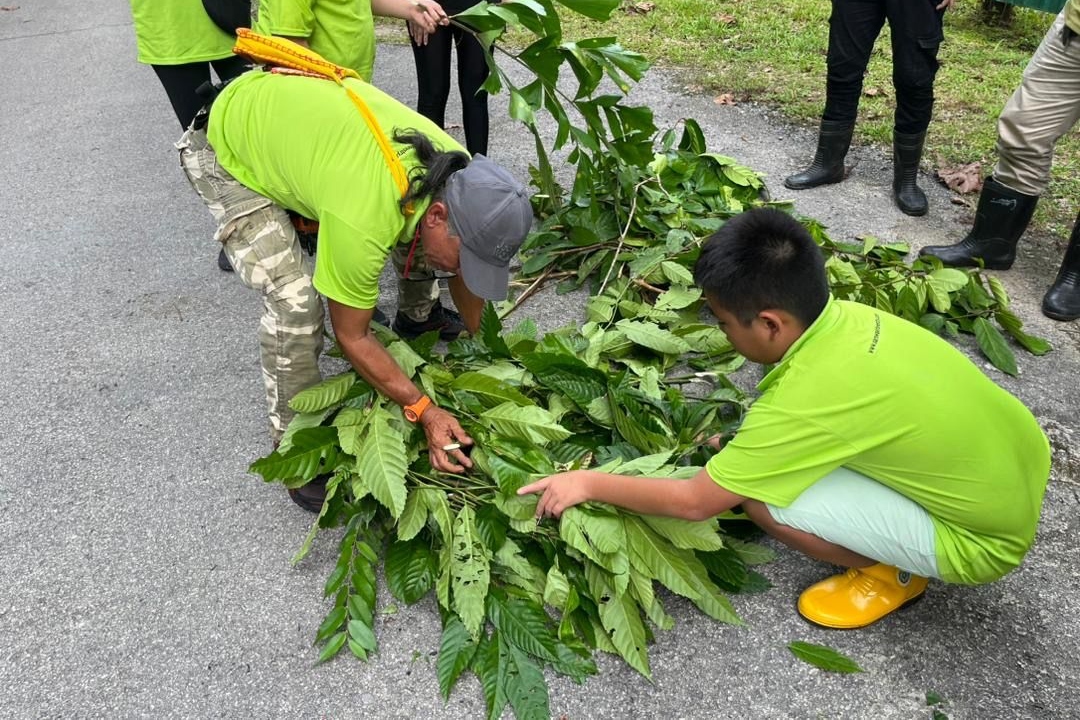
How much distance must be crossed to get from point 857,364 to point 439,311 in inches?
71.1

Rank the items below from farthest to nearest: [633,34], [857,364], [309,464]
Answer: [633,34]
[309,464]
[857,364]

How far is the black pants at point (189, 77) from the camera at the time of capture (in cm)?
310

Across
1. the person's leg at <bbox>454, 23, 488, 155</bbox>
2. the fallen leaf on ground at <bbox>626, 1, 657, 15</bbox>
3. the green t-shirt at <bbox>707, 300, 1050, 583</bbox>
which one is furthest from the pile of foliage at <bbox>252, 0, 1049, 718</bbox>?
the fallen leaf on ground at <bbox>626, 1, 657, 15</bbox>

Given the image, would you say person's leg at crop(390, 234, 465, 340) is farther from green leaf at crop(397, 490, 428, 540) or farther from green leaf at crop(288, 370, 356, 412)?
green leaf at crop(397, 490, 428, 540)

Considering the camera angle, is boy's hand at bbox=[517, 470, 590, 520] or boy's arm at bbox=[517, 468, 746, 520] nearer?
boy's arm at bbox=[517, 468, 746, 520]

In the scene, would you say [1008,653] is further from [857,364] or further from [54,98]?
[54,98]

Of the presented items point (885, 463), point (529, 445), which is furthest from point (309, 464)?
point (885, 463)

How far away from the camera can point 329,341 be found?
10.6ft

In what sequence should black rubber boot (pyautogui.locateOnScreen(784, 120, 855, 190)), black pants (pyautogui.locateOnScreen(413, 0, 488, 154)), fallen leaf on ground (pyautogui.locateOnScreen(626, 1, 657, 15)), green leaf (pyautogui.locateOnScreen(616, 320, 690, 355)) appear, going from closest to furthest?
1. green leaf (pyautogui.locateOnScreen(616, 320, 690, 355))
2. black pants (pyautogui.locateOnScreen(413, 0, 488, 154))
3. black rubber boot (pyautogui.locateOnScreen(784, 120, 855, 190))
4. fallen leaf on ground (pyautogui.locateOnScreen(626, 1, 657, 15))

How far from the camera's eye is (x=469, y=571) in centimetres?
201

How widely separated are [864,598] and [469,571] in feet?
3.30

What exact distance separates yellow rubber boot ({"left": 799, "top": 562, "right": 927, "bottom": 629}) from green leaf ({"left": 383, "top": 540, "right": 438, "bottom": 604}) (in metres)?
0.98

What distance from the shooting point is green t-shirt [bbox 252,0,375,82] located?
2518mm

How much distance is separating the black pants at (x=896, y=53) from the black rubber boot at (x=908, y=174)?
0.05 m
